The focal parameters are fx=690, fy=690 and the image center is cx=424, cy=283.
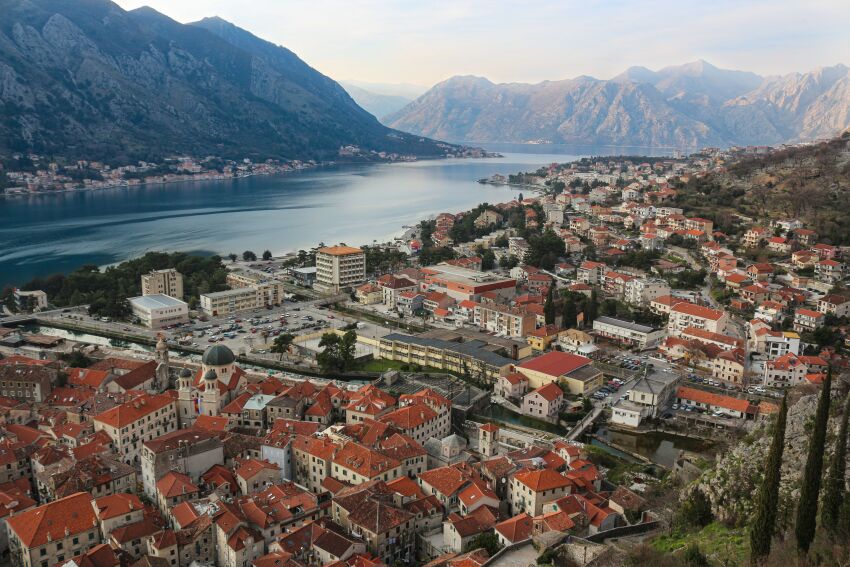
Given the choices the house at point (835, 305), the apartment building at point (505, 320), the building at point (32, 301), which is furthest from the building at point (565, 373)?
the building at point (32, 301)

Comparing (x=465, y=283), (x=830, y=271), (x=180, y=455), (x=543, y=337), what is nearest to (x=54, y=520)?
(x=180, y=455)

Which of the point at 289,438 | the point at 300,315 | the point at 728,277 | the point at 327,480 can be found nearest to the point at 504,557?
the point at 327,480

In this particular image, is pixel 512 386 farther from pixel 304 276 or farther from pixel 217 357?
pixel 304 276

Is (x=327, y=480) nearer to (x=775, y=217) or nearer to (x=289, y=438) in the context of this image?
(x=289, y=438)

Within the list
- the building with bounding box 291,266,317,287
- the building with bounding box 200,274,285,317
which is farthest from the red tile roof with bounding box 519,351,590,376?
the building with bounding box 291,266,317,287

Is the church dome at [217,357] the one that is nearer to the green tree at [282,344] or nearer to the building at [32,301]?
the green tree at [282,344]
